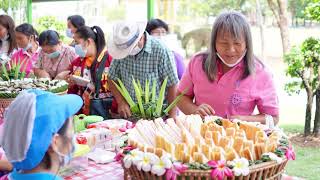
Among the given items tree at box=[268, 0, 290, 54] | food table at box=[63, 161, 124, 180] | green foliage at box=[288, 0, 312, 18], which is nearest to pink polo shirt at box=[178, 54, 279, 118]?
food table at box=[63, 161, 124, 180]

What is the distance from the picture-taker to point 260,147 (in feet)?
3.75

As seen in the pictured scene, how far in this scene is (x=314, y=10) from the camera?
3.88m

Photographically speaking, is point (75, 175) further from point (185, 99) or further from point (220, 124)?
point (185, 99)

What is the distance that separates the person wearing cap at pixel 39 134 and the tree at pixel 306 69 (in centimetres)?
340

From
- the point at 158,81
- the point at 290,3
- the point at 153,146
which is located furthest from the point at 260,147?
the point at 290,3

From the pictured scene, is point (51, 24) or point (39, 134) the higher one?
point (51, 24)

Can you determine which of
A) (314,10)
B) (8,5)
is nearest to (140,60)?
(314,10)

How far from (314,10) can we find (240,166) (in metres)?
3.22

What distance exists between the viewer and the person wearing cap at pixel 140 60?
2.39m

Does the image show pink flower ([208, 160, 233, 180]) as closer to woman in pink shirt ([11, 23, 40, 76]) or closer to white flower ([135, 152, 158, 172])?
white flower ([135, 152, 158, 172])

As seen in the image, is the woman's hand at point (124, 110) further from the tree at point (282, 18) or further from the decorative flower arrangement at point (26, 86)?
the tree at point (282, 18)

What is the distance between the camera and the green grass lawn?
3857 mm

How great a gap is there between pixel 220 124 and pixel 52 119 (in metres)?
0.65

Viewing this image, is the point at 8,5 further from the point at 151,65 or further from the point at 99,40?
the point at 151,65
